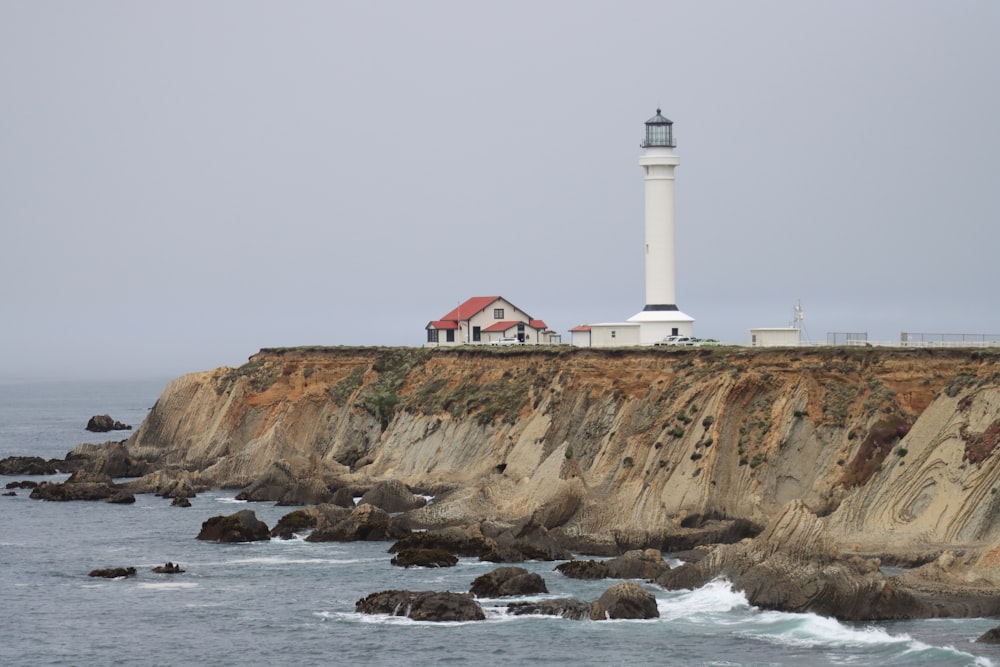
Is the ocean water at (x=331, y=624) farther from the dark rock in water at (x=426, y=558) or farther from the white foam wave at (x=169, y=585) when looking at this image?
the dark rock in water at (x=426, y=558)

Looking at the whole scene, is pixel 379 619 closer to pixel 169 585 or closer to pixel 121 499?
pixel 169 585

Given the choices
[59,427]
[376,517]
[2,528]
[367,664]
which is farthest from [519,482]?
[59,427]

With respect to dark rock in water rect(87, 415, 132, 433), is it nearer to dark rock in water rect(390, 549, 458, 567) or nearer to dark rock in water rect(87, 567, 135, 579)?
dark rock in water rect(87, 567, 135, 579)

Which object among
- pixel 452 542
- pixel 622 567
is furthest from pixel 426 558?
pixel 622 567

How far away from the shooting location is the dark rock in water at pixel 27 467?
90625 mm

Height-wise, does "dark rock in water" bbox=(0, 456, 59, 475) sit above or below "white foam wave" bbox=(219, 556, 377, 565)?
above

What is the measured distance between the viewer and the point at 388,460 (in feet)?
266

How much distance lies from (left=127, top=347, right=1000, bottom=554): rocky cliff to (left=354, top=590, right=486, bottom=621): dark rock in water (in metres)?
11.8

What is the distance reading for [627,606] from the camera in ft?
150

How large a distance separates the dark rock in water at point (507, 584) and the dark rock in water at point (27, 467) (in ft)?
158

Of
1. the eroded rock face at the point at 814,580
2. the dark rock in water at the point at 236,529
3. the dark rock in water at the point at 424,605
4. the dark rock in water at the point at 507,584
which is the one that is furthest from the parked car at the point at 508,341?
the dark rock in water at the point at 424,605

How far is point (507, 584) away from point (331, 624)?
561cm

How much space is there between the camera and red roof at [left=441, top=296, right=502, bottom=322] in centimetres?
10300

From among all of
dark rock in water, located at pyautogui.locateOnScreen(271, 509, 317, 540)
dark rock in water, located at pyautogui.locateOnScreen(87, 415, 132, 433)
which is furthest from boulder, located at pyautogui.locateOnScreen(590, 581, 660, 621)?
A: dark rock in water, located at pyautogui.locateOnScreen(87, 415, 132, 433)
